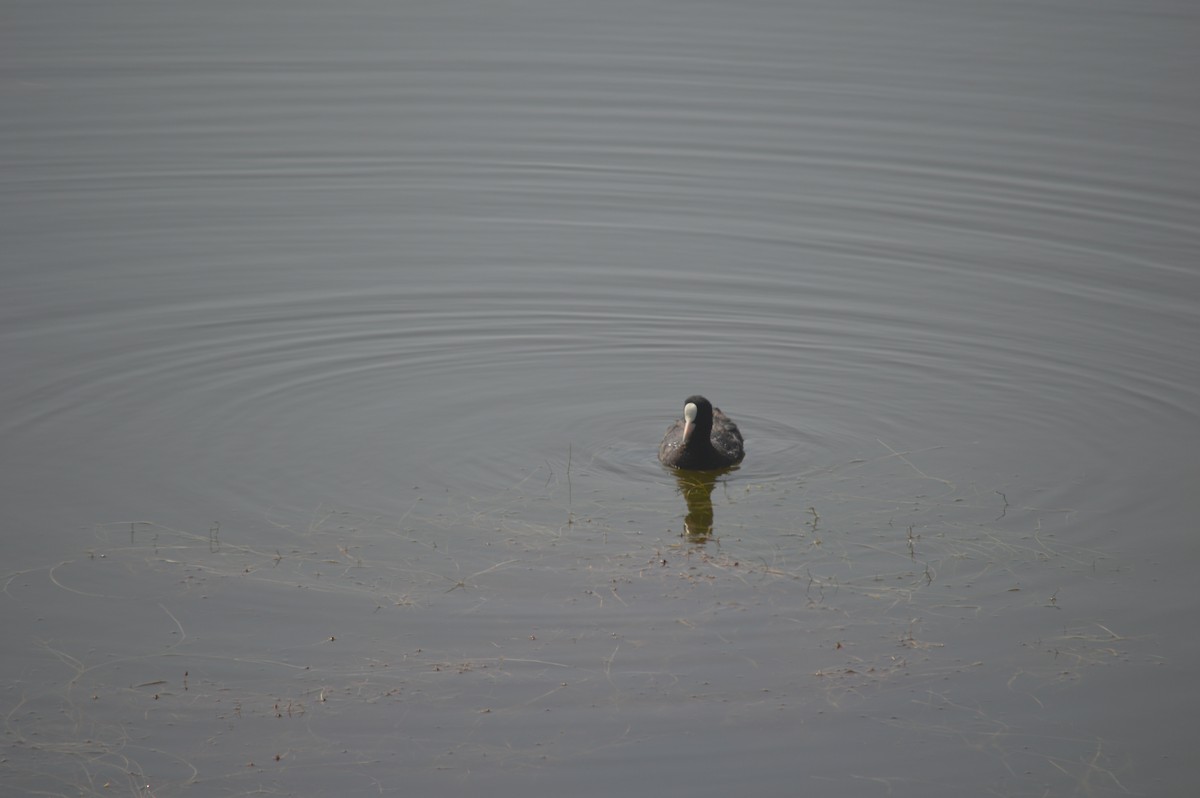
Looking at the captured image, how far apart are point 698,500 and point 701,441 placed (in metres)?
0.57

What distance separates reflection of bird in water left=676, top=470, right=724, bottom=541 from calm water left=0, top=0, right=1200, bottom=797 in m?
0.06

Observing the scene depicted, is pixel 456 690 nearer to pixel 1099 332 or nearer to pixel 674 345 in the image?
pixel 674 345

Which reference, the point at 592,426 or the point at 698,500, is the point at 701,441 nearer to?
the point at 698,500

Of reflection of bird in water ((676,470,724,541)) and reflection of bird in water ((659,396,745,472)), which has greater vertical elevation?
reflection of bird in water ((659,396,745,472))

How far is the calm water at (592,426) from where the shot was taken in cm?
895

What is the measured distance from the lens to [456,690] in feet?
30.1

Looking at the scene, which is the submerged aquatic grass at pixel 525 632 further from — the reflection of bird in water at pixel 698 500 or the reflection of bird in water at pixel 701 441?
the reflection of bird in water at pixel 701 441

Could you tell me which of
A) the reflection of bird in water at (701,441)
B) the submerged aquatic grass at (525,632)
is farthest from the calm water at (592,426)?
the reflection of bird in water at (701,441)

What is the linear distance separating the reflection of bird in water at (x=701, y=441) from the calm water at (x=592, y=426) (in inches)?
9.7

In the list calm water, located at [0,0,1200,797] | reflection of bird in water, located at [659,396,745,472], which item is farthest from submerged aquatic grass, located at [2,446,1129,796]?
reflection of bird in water, located at [659,396,745,472]

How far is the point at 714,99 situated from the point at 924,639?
17.9 meters

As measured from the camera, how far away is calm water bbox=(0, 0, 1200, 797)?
8945mm

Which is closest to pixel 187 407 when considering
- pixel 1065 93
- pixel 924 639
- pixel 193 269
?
pixel 193 269

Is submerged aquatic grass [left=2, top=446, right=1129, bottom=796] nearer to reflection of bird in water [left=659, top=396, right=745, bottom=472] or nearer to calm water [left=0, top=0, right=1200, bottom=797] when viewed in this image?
calm water [left=0, top=0, right=1200, bottom=797]
